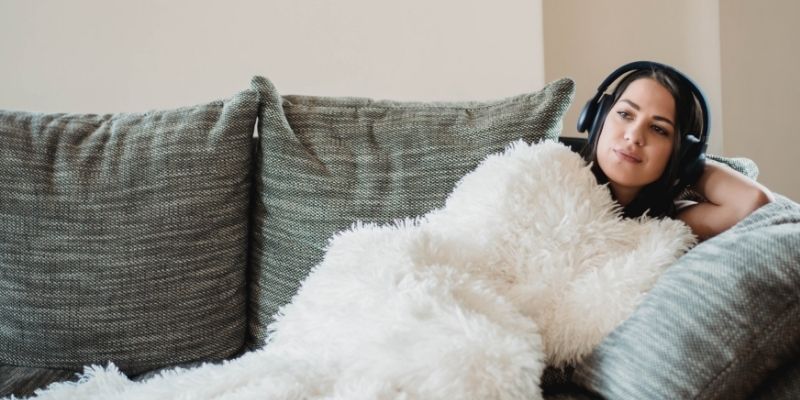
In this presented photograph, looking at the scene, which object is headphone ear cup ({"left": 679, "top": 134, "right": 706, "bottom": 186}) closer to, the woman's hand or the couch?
the woman's hand

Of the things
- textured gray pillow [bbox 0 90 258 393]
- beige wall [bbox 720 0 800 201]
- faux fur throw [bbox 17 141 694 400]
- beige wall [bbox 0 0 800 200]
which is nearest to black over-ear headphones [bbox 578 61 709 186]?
faux fur throw [bbox 17 141 694 400]

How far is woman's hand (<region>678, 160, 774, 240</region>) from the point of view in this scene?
3.27 ft

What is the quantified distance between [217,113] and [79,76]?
29.4 inches

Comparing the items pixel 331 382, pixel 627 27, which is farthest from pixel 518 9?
pixel 331 382

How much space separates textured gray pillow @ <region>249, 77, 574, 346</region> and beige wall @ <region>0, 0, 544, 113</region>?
0.48 metres

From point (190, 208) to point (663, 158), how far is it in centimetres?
86

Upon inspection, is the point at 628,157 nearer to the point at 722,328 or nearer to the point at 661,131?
the point at 661,131

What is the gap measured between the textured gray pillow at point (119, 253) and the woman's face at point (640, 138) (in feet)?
2.32

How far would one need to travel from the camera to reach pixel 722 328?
2.31 feet

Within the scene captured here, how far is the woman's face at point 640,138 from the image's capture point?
1.04 m

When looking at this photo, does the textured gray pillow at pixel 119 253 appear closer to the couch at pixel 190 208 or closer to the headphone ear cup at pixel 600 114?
the couch at pixel 190 208

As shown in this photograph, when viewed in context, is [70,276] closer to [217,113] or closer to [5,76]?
[217,113]

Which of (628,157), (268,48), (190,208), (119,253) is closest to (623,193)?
(628,157)

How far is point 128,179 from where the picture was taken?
115 cm
